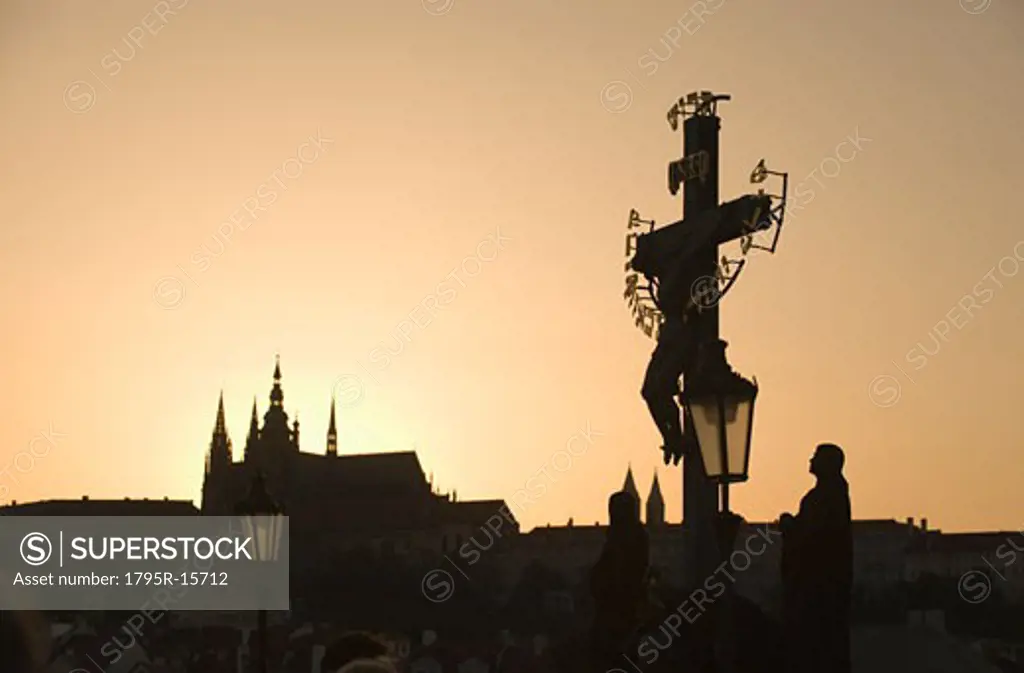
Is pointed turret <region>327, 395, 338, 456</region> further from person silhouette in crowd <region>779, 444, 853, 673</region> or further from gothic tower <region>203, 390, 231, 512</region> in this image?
person silhouette in crowd <region>779, 444, 853, 673</region>

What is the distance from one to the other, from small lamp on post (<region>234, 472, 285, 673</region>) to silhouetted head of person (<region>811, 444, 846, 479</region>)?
7396 mm

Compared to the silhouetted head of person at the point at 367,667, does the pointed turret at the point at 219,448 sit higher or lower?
higher

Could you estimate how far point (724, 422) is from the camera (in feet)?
29.0

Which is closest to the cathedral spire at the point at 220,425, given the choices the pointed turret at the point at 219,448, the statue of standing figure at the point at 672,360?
the pointed turret at the point at 219,448

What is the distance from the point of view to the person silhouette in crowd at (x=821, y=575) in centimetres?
880

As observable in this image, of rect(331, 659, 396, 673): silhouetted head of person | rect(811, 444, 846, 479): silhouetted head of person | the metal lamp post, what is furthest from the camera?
rect(811, 444, 846, 479): silhouetted head of person

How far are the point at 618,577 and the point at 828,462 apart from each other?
4200 millimetres

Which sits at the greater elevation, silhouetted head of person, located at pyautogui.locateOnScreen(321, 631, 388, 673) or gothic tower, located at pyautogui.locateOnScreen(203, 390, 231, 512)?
gothic tower, located at pyautogui.locateOnScreen(203, 390, 231, 512)

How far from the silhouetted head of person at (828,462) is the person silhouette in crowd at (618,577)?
3.98 m

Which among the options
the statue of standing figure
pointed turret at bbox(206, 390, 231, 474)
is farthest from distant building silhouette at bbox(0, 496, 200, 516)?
the statue of standing figure

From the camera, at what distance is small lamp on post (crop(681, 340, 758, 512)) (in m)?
8.74

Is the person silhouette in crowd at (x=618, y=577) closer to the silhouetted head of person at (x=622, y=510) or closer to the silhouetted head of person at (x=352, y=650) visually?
the silhouetted head of person at (x=622, y=510)

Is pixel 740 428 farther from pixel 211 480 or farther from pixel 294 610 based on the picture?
pixel 211 480

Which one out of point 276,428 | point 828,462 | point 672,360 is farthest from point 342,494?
point 828,462
